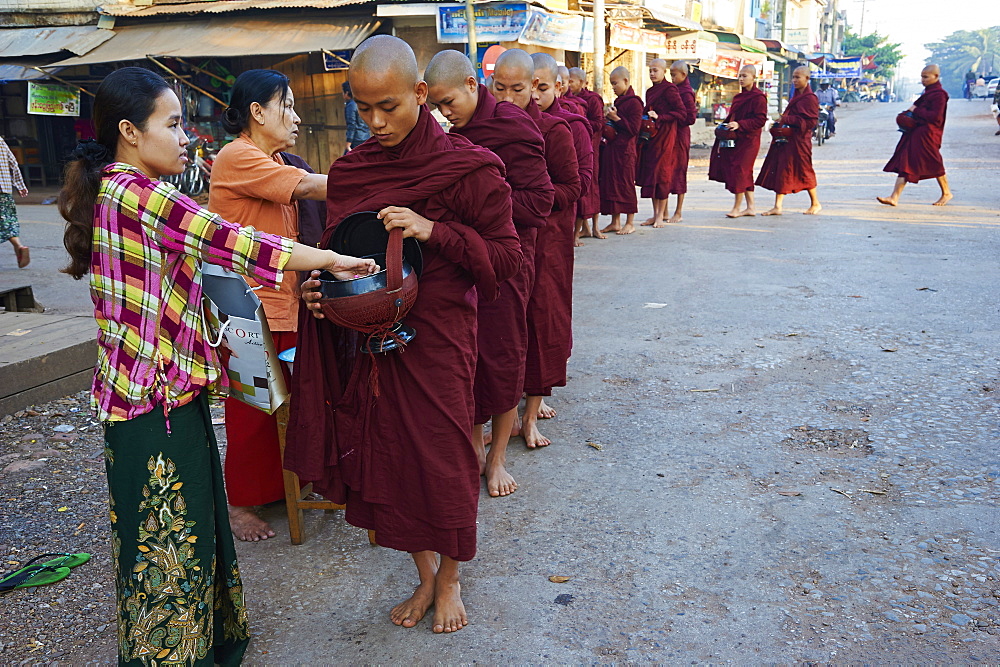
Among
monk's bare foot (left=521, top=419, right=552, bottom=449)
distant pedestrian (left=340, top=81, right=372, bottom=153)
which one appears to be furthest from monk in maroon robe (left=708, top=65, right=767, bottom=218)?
monk's bare foot (left=521, top=419, right=552, bottom=449)

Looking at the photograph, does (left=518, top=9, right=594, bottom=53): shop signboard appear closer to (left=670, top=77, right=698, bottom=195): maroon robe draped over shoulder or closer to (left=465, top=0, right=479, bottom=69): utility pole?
(left=465, top=0, right=479, bottom=69): utility pole

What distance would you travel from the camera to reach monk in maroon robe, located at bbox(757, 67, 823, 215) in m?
10.3

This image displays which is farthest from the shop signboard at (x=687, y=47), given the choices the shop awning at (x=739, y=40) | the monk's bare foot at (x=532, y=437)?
the monk's bare foot at (x=532, y=437)

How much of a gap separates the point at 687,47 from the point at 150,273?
1802 cm

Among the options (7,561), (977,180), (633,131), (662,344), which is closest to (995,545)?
(662,344)

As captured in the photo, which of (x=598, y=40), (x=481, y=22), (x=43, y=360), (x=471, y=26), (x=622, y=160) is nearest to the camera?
(x=43, y=360)

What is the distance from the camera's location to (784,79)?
45219 mm

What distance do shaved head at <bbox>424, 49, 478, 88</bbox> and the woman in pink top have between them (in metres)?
1.23

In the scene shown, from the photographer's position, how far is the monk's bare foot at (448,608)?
102 inches

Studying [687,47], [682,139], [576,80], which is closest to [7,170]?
[576,80]

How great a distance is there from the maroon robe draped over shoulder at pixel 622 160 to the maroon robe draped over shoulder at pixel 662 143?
54 cm

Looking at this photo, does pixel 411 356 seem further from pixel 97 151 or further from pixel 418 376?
pixel 97 151

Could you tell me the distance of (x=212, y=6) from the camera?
13078 millimetres

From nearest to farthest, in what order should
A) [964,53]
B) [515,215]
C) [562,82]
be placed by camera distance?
[515,215] < [562,82] < [964,53]
